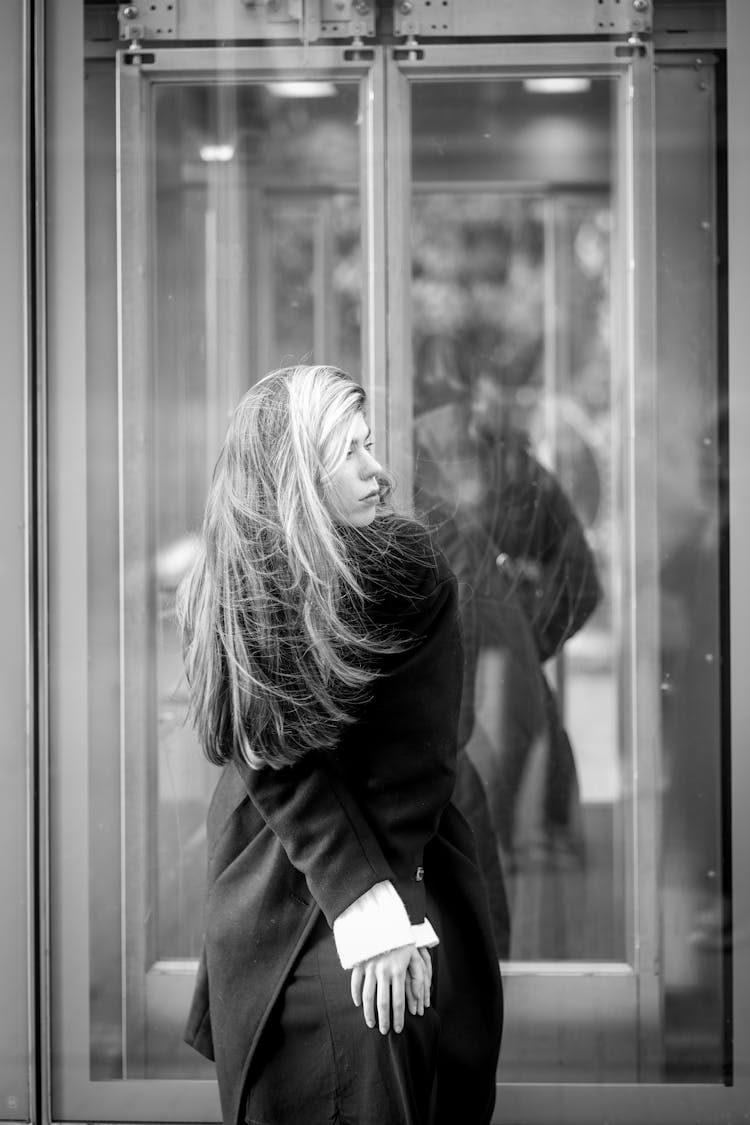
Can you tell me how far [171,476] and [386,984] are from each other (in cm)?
156

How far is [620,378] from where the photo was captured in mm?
2891

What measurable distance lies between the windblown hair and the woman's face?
0.04 ft

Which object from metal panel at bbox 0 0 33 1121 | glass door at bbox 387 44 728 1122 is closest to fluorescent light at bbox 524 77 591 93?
glass door at bbox 387 44 728 1122

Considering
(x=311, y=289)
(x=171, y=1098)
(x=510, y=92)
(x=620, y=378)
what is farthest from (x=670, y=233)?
(x=171, y=1098)

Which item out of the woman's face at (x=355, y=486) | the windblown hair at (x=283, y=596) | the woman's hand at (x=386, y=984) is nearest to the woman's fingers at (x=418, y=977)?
the woman's hand at (x=386, y=984)

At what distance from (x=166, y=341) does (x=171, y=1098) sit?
69.9 inches

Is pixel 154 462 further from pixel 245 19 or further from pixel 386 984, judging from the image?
pixel 386 984

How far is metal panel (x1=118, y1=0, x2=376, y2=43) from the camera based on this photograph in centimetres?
277

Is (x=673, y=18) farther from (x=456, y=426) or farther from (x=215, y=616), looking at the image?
(x=215, y=616)

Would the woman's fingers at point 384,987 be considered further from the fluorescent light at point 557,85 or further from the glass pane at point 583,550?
the fluorescent light at point 557,85

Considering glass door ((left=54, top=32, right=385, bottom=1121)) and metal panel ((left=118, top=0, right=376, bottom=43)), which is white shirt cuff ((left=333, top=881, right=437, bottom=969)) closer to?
glass door ((left=54, top=32, right=385, bottom=1121))

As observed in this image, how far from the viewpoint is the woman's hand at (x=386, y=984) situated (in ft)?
5.24

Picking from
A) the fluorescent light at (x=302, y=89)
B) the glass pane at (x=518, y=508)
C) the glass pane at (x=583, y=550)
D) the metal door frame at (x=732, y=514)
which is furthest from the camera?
the glass pane at (x=518, y=508)

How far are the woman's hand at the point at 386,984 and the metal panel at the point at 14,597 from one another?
128cm
